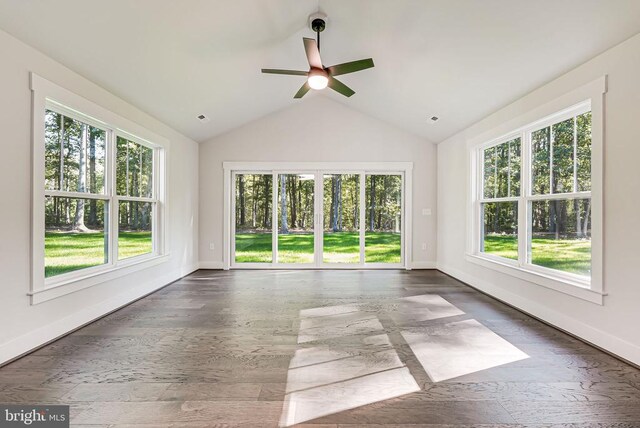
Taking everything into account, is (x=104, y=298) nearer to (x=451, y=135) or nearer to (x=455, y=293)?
(x=455, y=293)

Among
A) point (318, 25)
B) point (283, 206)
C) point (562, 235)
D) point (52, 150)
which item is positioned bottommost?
point (562, 235)

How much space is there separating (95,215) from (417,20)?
12.9 feet

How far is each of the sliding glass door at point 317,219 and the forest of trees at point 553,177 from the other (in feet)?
7.03


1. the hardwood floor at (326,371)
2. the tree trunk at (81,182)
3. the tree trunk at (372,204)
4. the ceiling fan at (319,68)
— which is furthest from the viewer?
the tree trunk at (372,204)

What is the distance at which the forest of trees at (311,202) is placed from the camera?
6.25 m

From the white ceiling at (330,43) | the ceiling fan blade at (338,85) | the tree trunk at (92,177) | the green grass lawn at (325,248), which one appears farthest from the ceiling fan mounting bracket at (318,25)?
the green grass lawn at (325,248)

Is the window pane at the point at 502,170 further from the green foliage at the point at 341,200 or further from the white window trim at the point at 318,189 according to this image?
the green foliage at the point at 341,200

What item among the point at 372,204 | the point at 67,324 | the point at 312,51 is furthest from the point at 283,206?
the point at 67,324

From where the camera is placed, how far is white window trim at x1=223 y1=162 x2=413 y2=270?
20.2 ft

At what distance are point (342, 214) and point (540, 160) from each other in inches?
134

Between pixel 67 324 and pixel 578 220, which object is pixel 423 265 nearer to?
pixel 578 220

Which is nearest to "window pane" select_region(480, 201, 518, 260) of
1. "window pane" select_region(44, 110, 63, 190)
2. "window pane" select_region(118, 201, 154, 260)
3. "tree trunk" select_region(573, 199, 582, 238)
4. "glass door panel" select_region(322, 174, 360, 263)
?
"tree trunk" select_region(573, 199, 582, 238)

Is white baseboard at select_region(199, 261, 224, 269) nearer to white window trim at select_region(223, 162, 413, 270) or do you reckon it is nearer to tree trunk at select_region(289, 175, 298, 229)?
white window trim at select_region(223, 162, 413, 270)

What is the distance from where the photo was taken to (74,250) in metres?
3.25
